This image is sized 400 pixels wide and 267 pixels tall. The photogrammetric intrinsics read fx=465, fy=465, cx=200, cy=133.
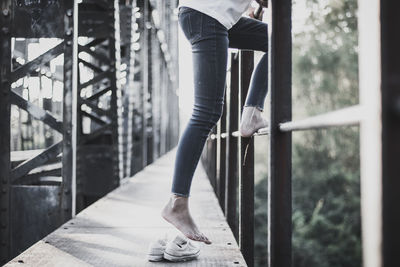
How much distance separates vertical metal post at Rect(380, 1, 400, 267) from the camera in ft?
1.97

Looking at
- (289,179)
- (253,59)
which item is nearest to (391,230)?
(289,179)

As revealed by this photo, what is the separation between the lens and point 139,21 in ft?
23.0

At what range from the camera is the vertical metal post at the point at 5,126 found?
2500 mm

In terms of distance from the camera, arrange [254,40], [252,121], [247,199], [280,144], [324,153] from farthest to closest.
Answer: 1. [324,153]
2. [247,199]
3. [252,121]
4. [254,40]
5. [280,144]

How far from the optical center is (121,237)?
214 cm

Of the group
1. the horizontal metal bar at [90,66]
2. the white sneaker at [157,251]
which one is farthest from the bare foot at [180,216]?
the horizontal metal bar at [90,66]

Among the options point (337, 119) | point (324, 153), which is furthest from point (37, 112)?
point (324, 153)

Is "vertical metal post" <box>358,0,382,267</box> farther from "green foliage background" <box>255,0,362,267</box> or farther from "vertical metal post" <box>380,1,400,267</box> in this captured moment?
"green foliage background" <box>255,0,362,267</box>

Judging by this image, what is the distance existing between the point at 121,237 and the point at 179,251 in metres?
0.54

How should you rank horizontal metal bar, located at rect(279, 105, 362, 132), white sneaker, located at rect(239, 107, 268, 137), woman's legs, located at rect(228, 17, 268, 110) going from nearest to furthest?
horizontal metal bar, located at rect(279, 105, 362, 132)
woman's legs, located at rect(228, 17, 268, 110)
white sneaker, located at rect(239, 107, 268, 137)

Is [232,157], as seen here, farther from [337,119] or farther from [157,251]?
[337,119]

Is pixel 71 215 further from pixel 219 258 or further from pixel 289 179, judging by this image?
pixel 289 179

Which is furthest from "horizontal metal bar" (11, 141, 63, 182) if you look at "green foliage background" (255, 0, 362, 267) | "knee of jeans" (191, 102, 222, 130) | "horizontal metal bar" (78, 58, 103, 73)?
"green foliage background" (255, 0, 362, 267)

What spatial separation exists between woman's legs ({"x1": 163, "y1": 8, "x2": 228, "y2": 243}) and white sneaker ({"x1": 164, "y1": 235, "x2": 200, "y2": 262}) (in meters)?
0.10
